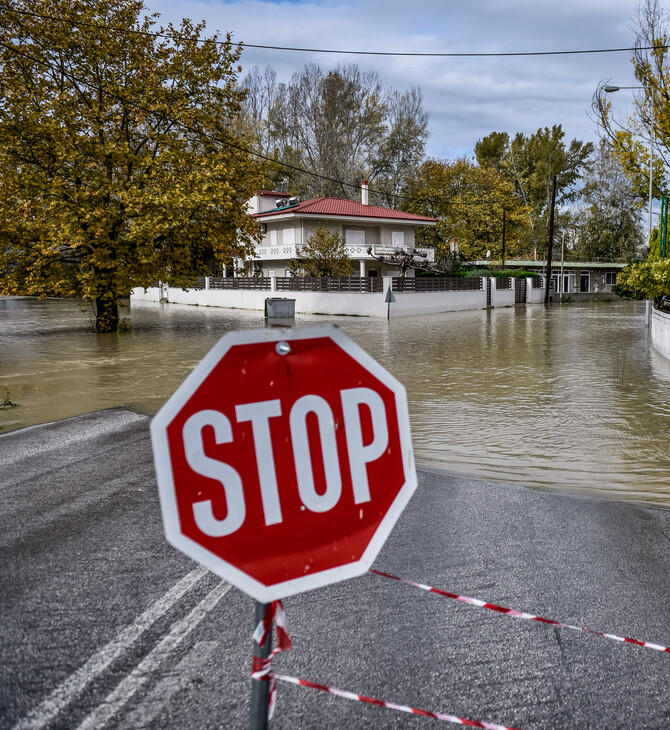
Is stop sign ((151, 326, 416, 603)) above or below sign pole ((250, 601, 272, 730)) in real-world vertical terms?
above

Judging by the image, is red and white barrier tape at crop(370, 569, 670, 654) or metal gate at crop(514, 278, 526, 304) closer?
red and white barrier tape at crop(370, 569, 670, 654)

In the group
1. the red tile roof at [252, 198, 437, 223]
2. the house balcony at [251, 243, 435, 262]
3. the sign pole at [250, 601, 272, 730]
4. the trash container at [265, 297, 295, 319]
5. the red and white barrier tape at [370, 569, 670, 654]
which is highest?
the red tile roof at [252, 198, 437, 223]

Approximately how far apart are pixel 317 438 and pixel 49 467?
577cm

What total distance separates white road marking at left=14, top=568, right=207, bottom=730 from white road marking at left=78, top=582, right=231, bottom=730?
14cm

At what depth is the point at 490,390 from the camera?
12.8m

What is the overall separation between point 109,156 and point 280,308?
1231 centimetres

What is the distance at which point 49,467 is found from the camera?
721 centimetres

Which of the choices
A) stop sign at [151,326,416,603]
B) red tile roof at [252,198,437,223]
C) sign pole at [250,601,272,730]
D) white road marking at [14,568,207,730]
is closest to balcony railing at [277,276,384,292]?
red tile roof at [252,198,437,223]

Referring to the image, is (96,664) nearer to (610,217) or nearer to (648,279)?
(648,279)

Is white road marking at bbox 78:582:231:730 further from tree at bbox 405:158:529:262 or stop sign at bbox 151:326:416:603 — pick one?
tree at bbox 405:158:529:262

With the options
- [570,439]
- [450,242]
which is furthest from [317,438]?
[450,242]

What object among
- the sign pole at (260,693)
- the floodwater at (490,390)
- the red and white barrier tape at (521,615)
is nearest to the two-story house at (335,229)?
the floodwater at (490,390)

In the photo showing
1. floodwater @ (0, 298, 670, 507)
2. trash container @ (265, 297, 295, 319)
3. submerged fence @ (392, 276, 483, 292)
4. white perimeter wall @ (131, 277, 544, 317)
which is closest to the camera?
floodwater @ (0, 298, 670, 507)

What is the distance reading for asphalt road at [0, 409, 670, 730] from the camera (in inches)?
114
